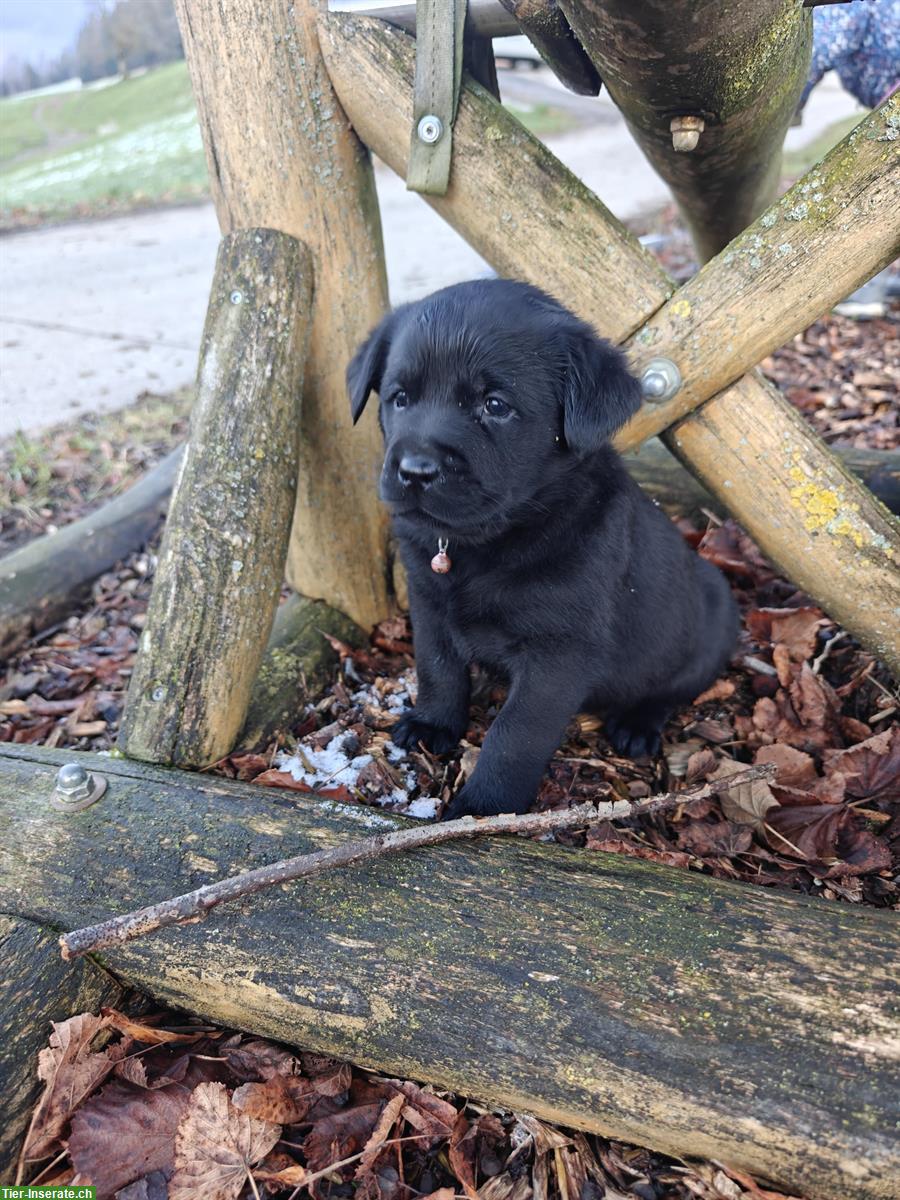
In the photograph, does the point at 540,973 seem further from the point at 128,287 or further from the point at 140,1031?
the point at 128,287

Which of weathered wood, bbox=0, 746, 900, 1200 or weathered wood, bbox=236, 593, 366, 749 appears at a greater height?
weathered wood, bbox=236, 593, 366, 749

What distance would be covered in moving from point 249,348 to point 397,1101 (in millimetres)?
2031

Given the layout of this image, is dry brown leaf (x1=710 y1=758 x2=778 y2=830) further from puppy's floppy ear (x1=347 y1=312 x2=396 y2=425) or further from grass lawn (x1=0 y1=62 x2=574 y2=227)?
grass lawn (x1=0 y1=62 x2=574 y2=227)

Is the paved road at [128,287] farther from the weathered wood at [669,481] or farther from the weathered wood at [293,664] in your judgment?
the weathered wood at [669,481]

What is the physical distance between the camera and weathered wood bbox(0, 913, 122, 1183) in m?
1.56

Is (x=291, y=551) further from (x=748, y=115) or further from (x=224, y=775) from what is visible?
(x=748, y=115)

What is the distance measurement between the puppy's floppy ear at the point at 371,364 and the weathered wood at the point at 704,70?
0.87m

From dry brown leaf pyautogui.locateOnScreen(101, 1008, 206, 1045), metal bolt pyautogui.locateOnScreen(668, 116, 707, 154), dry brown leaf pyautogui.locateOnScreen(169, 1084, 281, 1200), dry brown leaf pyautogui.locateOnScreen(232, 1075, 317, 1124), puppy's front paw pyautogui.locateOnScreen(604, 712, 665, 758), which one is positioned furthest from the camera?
puppy's front paw pyautogui.locateOnScreen(604, 712, 665, 758)

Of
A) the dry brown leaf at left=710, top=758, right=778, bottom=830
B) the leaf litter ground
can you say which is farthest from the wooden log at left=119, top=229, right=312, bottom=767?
the dry brown leaf at left=710, top=758, right=778, bottom=830

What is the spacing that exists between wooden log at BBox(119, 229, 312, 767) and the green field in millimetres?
5168

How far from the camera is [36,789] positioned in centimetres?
207

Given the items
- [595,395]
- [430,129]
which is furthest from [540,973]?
[430,129]

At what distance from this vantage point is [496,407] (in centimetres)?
233

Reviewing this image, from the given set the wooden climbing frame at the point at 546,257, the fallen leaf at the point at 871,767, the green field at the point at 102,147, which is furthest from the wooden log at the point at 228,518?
the green field at the point at 102,147
